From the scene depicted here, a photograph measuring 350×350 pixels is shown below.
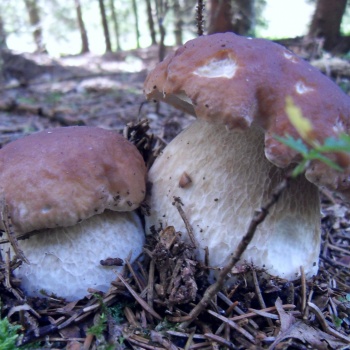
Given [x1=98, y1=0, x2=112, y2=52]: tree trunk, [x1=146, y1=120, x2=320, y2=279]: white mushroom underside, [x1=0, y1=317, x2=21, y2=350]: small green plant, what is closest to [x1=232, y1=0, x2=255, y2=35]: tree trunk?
[x1=146, y1=120, x2=320, y2=279]: white mushroom underside

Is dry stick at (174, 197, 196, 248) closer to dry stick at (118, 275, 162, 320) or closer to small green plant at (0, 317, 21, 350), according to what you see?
dry stick at (118, 275, 162, 320)

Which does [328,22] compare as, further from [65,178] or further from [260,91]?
[65,178]

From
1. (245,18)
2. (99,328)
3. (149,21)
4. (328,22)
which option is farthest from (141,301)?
(149,21)

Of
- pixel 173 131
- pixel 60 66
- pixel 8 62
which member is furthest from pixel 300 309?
pixel 60 66

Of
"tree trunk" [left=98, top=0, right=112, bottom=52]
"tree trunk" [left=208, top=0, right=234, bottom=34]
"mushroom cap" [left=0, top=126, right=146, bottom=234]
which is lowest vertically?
"tree trunk" [left=98, top=0, right=112, bottom=52]

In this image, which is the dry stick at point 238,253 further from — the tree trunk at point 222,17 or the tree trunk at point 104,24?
the tree trunk at point 104,24

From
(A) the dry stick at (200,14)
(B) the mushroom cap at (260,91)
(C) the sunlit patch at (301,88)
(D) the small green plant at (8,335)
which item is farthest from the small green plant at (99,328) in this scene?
(A) the dry stick at (200,14)

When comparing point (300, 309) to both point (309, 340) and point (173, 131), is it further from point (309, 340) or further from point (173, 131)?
point (173, 131)
